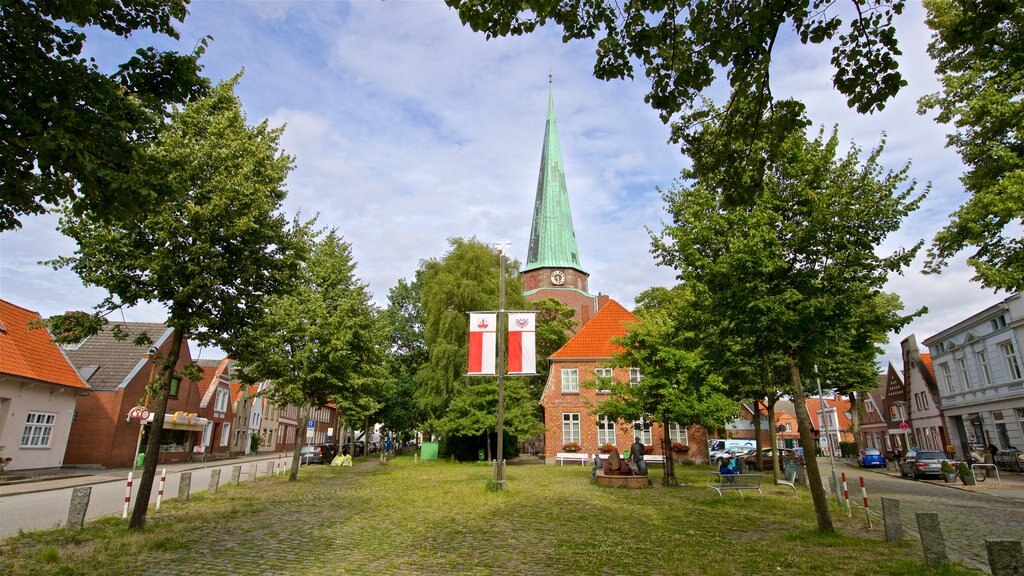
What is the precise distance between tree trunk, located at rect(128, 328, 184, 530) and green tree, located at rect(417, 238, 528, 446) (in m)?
23.3

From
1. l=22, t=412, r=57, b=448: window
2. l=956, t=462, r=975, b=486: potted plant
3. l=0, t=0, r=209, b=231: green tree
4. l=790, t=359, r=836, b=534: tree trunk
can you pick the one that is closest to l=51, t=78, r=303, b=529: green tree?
l=0, t=0, r=209, b=231: green tree

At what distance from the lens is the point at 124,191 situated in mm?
5816

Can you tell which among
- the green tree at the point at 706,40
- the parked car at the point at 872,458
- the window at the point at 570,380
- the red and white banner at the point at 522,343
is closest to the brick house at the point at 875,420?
the parked car at the point at 872,458

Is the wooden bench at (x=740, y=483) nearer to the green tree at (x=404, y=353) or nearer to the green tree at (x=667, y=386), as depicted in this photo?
the green tree at (x=667, y=386)

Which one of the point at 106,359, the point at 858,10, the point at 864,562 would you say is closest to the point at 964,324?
the point at 864,562

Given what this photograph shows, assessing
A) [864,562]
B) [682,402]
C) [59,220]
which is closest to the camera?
[864,562]

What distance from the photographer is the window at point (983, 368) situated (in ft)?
103

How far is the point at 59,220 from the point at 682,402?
Result: 17774 millimetres

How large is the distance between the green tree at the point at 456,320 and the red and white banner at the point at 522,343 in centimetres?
1672

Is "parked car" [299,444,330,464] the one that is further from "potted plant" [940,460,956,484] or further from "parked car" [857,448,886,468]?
"parked car" [857,448,886,468]

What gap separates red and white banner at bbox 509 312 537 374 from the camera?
17.5 metres

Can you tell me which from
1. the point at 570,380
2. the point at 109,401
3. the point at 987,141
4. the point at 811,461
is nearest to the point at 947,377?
the point at 570,380

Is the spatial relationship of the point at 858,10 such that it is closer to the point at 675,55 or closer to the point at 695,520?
the point at 675,55

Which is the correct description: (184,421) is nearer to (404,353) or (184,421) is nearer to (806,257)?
(404,353)
